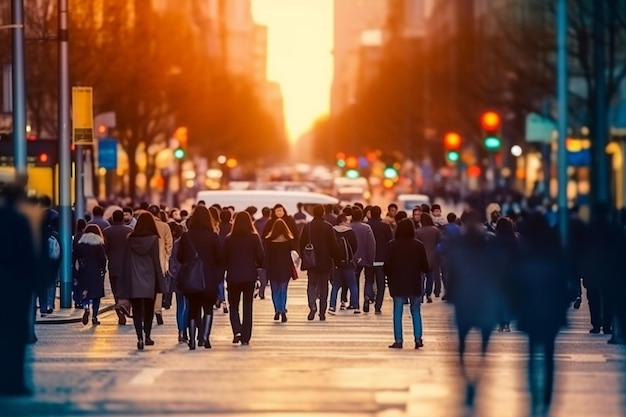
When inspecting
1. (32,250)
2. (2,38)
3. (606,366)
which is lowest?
(606,366)

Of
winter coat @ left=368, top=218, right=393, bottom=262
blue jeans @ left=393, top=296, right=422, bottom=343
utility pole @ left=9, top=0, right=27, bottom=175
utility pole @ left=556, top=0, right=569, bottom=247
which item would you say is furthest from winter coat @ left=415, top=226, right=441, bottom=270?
blue jeans @ left=393, top=296, right=422, bottom=343

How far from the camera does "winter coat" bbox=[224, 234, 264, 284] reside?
23594mm

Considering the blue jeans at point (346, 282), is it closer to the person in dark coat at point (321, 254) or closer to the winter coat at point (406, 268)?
the person in dark coat at point (321, 254)

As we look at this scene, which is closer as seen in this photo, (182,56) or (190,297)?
(190,297)

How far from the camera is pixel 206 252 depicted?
76.5ft

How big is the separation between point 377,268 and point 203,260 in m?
8.29

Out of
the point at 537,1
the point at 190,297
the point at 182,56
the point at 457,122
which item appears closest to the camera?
the point at 190,297

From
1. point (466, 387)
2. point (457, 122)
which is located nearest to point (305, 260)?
point (466, 387)

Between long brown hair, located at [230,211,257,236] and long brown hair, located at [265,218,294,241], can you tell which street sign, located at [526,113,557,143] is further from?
long brown hair, located at [230,211,257,236]

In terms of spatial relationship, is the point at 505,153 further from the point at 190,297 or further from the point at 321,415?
the point at 321,415

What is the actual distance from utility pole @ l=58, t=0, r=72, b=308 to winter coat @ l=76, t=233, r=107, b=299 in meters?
2.69

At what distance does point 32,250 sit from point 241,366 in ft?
14.3

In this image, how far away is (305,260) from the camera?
1136 inches

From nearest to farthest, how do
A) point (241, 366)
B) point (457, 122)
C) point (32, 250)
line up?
1. point (32, 250)
2. point (241, 366)
3. point (457, 122)
